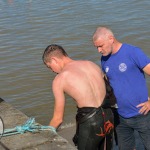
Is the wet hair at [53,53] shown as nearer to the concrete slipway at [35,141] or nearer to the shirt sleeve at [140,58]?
the shirt sleeve at [140,58]

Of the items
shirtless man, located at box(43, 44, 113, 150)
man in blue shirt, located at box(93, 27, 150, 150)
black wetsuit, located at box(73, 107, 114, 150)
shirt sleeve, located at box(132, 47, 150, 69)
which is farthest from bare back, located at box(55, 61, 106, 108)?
shirt sleeve, located at box(132, 47, 150, 69)

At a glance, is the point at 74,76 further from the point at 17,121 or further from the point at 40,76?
the point at 40,76

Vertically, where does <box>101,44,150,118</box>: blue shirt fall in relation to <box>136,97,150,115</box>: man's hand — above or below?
above

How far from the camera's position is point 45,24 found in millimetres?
15320

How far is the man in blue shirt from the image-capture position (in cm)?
477

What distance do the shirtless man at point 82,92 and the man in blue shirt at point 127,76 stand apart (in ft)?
0.69

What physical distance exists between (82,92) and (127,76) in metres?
0.64

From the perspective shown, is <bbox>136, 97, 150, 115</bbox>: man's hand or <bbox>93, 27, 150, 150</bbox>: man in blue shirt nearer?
<bbox>93, 27, 150, 150</bbox>: man in blue shirt

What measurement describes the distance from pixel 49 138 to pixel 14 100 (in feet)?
14.8

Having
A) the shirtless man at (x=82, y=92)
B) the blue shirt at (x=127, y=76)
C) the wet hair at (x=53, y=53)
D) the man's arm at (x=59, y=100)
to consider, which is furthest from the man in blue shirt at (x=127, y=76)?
the man's arm at (x=59, y=100)

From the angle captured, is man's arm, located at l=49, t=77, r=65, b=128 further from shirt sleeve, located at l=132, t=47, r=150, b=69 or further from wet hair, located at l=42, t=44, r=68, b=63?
shirt sleeve, located at l=132, t=47, r=150, b=69

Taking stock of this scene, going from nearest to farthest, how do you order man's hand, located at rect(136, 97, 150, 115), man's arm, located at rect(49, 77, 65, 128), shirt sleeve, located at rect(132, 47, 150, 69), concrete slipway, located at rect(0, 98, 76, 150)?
man's arm, located at rect(49, 77, 65, 128) → shirt sleeve, located at rect(132, 47, 150, 69) → concrete slipway, located at rect(0, 98, 76, 150) → man's hand, located at rect(136, 97, 150, 115)

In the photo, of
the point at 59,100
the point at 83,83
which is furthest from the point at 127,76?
the point at 59,100

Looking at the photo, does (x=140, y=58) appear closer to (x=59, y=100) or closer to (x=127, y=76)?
(x=127, y=76)
